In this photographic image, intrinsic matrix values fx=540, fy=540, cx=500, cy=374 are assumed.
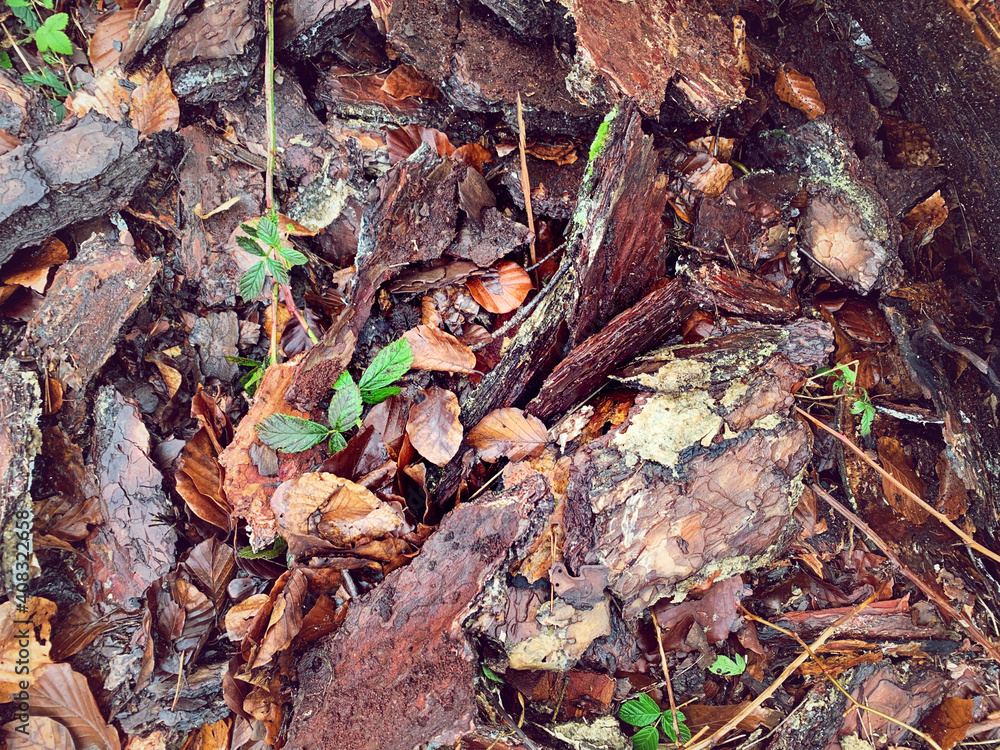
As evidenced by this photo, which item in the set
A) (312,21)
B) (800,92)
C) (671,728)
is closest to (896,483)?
(671,728)

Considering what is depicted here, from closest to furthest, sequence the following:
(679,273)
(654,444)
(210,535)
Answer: (654,444) < (679,273) < (210,535)

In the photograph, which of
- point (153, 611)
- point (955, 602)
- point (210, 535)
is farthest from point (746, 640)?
point (153, 611)

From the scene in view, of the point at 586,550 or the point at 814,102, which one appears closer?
the point at 586,550

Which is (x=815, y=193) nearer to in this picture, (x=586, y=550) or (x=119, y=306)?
(x=586, y=550)

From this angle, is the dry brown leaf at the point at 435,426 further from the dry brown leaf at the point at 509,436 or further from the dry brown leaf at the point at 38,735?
the dry brown leaf at the point at 38,735

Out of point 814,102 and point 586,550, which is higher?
point 814,102

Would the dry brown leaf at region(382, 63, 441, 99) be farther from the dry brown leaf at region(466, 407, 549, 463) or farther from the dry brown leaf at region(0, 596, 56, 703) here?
the dry brown leaf at region(0, 596, 56, 703)
